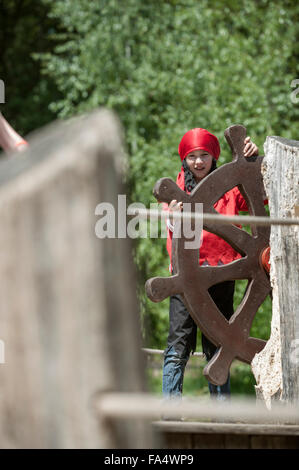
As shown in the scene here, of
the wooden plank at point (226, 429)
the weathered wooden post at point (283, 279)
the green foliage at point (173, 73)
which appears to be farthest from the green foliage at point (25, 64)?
the wooden plank at point (226, 429)

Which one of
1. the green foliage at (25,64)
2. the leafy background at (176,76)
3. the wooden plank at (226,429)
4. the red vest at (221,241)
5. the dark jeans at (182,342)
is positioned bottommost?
the wooden plank at (226,429)

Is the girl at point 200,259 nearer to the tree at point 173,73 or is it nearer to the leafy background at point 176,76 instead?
the leafy background at point 176,76

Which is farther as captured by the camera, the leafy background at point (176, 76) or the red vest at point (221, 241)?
the leafy background at point (176, 76)

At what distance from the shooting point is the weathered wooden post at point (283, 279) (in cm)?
320

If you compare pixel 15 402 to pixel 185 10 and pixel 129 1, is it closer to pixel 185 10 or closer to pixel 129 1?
pixel 185 10

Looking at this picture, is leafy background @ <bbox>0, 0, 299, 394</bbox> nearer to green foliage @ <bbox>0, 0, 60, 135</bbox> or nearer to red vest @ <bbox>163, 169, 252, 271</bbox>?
red vest @ <bbox>163, 169, 252, 271</bbox>

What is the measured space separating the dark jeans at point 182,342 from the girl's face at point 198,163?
23.0 inches

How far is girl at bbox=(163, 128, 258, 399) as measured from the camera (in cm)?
370

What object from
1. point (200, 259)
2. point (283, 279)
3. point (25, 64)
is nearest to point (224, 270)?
point (200, 259)

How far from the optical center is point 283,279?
3223 millimetres

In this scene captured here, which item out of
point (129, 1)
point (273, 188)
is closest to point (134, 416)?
point (273, 188)

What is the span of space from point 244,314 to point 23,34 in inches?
399

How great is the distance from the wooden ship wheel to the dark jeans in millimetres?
104

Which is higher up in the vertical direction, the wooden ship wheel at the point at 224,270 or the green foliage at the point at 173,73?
the green foliage at the point at 173,73
